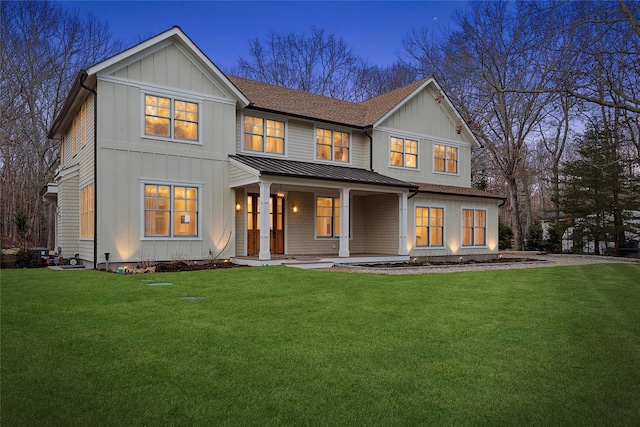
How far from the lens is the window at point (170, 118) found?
45.5 feet

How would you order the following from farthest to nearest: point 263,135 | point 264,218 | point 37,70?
point 37,70
point 263,135
point 264,218

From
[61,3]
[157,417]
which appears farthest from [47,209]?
[157,417]

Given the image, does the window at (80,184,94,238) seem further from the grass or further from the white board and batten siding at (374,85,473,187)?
the white board and batten siding at (374,85,473,187)

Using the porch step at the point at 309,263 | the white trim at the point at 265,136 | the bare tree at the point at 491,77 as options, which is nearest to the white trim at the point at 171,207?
the white trim at the point at 265,136

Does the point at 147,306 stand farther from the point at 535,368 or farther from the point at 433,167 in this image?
the point at 433,167

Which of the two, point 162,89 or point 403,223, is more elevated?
point 162,89

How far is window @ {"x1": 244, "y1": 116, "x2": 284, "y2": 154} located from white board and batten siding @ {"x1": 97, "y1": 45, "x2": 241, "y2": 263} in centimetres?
81

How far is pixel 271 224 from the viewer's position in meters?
17.0

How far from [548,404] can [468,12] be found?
26.4m

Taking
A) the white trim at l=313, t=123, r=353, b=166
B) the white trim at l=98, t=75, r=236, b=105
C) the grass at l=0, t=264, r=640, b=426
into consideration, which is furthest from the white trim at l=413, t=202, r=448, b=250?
the grass at l=0, t=264, r=640, b=426

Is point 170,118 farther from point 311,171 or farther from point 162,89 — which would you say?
point 311,171

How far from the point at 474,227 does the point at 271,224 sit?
9755 mm

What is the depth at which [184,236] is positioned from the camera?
Result: 561 inches

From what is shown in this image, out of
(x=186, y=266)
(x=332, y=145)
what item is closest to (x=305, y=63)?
(x=332, y=145)
